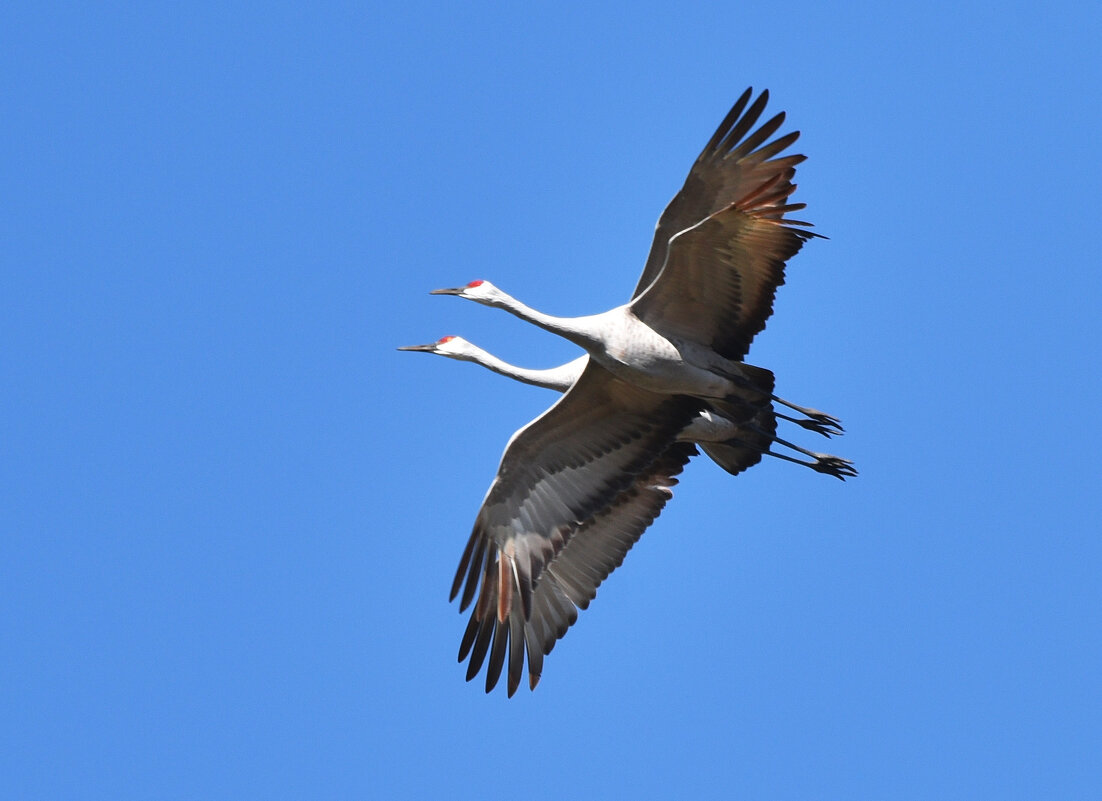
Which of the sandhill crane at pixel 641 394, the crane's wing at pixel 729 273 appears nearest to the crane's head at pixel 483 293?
the sandhill crane at pixel 641 394

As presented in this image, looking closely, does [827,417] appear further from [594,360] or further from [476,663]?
[476,663]

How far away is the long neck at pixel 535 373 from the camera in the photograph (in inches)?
778

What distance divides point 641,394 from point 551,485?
4.34 feet

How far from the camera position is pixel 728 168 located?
56.0 feet

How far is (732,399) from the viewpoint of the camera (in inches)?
714

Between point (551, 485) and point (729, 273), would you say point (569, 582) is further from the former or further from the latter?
point (729, 273)

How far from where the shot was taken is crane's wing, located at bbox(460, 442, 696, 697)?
18781 millimetres

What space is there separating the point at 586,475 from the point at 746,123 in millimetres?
4078

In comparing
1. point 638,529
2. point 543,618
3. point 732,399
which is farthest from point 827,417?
point 543,618

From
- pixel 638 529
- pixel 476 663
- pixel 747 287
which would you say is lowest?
pixel 476 663

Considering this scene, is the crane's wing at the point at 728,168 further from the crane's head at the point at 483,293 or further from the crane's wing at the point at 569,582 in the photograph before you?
the crane's wing at the point at 569,582

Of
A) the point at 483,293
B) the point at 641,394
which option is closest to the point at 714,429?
the point at 641,394

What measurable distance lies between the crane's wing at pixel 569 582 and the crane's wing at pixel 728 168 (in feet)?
9.52

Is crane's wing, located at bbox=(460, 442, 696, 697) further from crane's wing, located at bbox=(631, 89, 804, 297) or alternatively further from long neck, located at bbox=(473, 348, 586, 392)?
crane's wing, located at bbox=(631, 89, 804, 297)
